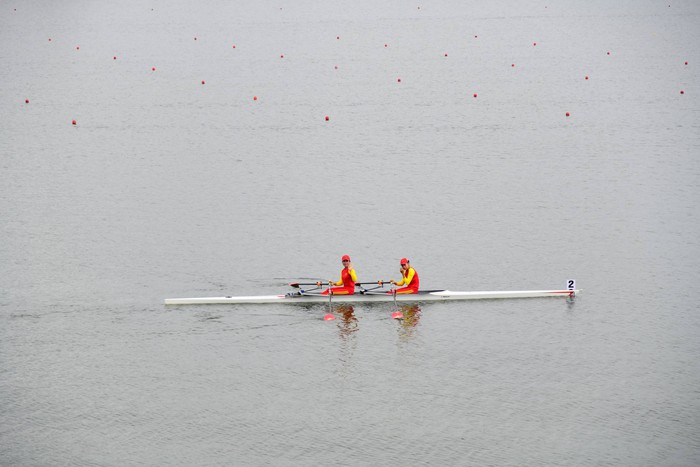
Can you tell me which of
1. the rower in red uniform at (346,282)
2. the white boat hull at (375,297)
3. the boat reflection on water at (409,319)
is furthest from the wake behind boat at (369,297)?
the boat reflection on water at (409,319)

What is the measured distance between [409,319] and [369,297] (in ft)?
4.51

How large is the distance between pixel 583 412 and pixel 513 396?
4.80ft

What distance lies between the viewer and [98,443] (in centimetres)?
1719

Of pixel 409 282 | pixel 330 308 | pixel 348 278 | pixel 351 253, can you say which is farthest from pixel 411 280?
pixel 351 253

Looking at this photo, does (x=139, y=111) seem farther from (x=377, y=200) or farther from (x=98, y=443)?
(x=98, y=443)

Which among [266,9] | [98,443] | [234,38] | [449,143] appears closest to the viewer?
[98,443]

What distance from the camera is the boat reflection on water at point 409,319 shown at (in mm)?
22000

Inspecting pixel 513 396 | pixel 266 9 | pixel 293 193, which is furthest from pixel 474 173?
pixel 266 9

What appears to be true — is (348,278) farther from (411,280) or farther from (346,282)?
(411,280)

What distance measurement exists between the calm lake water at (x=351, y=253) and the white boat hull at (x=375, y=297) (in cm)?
29

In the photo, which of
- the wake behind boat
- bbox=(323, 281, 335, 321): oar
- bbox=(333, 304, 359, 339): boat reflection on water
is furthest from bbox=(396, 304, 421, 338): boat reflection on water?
bbox=(323, 281, 335, 321): oar

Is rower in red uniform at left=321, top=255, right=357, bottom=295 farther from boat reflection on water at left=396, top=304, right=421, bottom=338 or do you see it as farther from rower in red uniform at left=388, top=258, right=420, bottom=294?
boat reflection on water at left=396, top=304, right=421, bottom=338

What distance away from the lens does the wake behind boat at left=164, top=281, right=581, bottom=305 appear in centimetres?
2338

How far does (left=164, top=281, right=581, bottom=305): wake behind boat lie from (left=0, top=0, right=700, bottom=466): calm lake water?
0.98 ft
